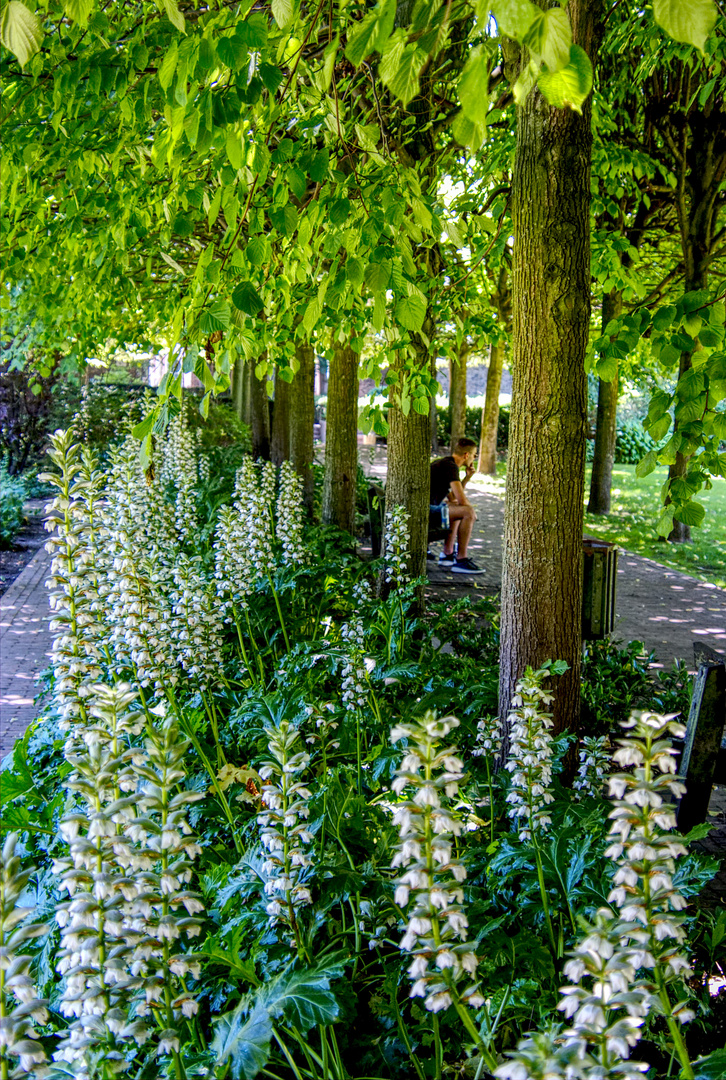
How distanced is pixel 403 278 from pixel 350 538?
5730 mm

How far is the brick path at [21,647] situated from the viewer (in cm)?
652

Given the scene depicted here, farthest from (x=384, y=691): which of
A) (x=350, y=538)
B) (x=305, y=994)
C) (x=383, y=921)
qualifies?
(x=350, y=538)

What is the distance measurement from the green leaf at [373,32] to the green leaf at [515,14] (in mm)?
480

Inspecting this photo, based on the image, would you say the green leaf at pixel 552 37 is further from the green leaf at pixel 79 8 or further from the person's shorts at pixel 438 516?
the person's shorts at pixel 438 516

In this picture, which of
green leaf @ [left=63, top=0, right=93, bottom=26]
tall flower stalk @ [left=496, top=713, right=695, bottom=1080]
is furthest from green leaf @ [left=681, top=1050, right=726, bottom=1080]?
green leaf @ [left=63, top=0, right=93, bottom=26]

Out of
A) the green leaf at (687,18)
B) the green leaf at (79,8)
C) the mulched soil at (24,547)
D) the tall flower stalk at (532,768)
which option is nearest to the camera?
the green leaf at (687,18)

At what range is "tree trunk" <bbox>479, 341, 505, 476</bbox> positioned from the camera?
21.1 meters

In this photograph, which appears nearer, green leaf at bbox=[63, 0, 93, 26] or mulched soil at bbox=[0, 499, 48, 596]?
green leaf at bbox=[63, 0, 93, 26]

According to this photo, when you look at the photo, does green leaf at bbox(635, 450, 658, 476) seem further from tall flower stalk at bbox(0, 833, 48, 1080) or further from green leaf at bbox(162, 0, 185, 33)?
tall flower stalk at bbox(0, 833, 48, 1080)

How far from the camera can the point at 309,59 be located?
13.4 feet

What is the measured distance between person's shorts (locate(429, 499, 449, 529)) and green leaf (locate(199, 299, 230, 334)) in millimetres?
7510

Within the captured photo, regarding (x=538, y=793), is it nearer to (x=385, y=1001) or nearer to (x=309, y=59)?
(x=385, y=1001)

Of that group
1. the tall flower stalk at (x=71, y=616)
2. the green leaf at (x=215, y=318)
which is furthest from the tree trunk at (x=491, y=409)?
the tall flower stalk at (x=71, y=616)

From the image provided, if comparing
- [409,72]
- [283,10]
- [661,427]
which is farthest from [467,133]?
[661,427]
